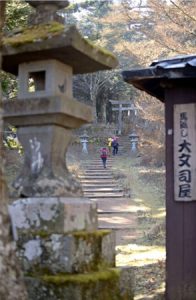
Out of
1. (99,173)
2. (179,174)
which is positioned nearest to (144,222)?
(179,174)

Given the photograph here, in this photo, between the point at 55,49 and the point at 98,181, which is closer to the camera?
the point at 55,49

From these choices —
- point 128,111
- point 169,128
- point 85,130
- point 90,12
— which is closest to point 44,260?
point 169,128

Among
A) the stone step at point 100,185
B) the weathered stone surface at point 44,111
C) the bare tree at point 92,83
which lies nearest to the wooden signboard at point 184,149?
the weathered stone surface at point 44,111

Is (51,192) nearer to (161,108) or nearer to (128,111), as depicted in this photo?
(161,108)

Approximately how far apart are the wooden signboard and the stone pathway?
6.43 meters

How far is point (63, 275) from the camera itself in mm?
4297

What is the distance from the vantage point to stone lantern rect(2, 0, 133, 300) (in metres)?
4.32

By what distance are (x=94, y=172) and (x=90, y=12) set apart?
22.6 m

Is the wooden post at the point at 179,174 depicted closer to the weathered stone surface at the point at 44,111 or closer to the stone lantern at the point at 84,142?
the weathered stone surface at the point at 44,111

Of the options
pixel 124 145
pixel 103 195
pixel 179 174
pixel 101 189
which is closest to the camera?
pixel 179 174

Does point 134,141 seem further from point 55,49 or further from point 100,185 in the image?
point 55,49

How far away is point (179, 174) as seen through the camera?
20.4ft

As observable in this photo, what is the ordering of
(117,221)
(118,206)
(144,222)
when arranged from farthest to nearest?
(118,206) < (117,221) < (144,222)

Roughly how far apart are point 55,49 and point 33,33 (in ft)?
1.27
